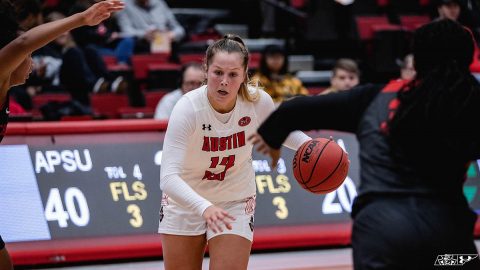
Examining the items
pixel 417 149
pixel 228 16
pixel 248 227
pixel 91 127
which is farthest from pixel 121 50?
pixel 417 149

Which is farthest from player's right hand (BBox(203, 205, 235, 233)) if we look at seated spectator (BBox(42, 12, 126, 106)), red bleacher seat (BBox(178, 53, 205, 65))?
red bleacher seat (BBox(178, 53, 205, 65))

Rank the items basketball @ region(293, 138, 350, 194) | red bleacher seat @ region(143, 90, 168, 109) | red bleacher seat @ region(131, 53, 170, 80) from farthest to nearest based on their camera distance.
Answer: red bleacher seat @ region(131, 53, 170, 80) < red bleacher seat @ region(143, 90, 168, 109) < basketball @ region(293, 138, 350, 194)

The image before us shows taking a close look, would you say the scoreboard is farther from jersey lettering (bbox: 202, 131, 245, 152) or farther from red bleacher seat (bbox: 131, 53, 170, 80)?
red bleacher seat (bbox: 131, 53, 170, 80)

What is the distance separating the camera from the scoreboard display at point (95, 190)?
7.29 m

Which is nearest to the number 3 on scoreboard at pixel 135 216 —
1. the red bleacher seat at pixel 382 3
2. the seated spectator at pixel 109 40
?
the seated spectator at pixel 109 40

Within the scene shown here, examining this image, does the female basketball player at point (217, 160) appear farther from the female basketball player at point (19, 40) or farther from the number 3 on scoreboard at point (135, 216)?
the number 3 on scoreboard at point (135, 216)

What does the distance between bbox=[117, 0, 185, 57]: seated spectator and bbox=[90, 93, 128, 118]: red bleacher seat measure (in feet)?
5.59

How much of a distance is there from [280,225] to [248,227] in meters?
2.89

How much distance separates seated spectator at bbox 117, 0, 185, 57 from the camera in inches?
483

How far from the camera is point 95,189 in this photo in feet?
24.7

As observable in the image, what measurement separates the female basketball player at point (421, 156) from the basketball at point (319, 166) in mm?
1317

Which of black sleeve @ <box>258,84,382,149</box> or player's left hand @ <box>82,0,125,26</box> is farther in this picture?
player's left hand @ <box>82,0,125,26</box>

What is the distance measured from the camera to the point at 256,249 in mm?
7750

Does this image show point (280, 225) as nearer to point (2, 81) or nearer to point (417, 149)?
point (2, 81)
